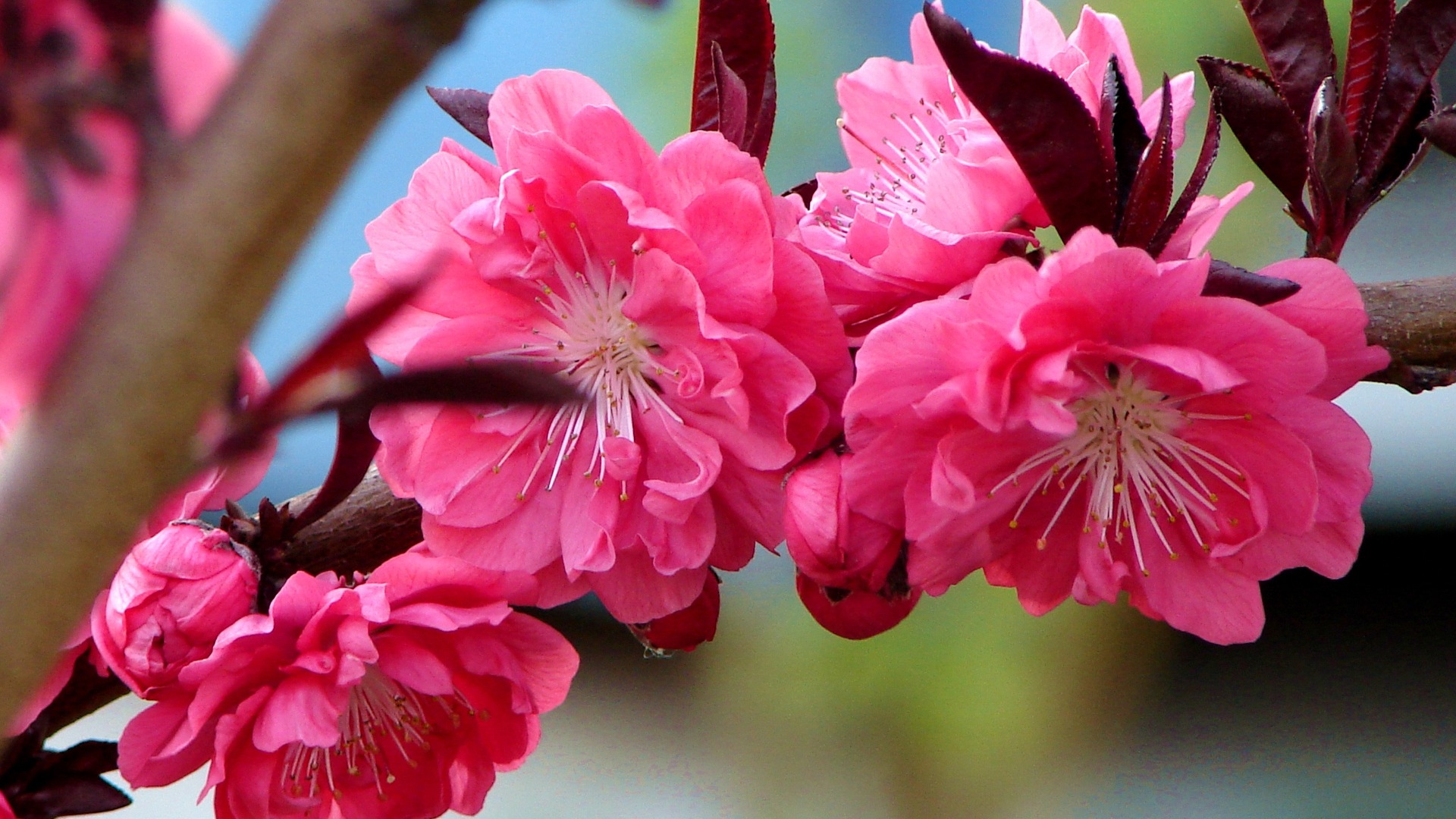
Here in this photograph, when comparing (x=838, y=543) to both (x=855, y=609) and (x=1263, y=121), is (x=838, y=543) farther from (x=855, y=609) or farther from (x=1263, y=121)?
(x=1263, y=121)

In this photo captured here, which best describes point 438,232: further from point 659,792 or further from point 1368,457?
point 659,792

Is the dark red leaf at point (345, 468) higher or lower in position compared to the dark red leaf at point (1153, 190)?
lower

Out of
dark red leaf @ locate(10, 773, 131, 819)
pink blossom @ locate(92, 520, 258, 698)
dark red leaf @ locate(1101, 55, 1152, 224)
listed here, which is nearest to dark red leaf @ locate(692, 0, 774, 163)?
dark red leaf @ locate(1101, 55, 1152, 224)

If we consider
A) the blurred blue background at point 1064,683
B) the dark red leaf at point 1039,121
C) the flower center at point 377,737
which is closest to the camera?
the dark red leaf at point 1039,121

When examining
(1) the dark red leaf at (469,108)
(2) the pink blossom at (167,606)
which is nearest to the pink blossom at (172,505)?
(2) the pink blossom at (167,606)

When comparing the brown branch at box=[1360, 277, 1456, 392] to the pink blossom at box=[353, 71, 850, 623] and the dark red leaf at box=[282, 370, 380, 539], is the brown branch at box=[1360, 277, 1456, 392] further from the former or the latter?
the dark red leaf at box=[282, 370, 380, 539]

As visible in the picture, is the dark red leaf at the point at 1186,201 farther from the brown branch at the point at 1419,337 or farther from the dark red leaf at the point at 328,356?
the dark red leaf at the point at 328,356
